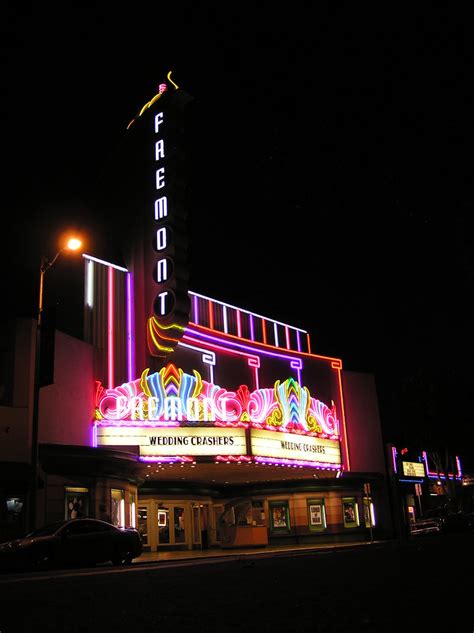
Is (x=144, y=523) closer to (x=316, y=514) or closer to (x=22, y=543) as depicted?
(x=316, y=514)

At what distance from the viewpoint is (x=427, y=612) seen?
590cm

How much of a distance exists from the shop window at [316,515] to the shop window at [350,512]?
3.76 feet

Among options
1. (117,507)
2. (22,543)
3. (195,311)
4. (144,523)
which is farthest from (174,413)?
(22,543)

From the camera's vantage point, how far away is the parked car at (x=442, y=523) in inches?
1265

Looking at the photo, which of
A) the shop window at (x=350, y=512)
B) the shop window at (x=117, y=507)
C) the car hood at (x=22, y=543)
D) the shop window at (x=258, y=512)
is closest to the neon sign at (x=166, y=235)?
the shop window at (x=117, y=507)

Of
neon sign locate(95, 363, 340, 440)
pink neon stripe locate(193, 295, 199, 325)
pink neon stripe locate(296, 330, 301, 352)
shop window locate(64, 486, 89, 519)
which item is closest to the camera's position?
shop window locate(64, 486, 89, 519)

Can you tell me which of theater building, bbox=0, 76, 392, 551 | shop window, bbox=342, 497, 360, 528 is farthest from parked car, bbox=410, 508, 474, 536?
shop window, bbox=342, 497, 360, 528

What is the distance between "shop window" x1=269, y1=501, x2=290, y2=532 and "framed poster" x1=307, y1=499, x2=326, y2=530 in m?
1.15

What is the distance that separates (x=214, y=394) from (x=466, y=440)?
1989cm

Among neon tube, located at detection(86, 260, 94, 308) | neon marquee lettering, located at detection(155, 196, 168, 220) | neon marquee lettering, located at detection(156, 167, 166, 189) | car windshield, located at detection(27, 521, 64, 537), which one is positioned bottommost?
car windshield, located at detection(27, 521, 64, 537)

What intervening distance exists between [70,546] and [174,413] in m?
9.67

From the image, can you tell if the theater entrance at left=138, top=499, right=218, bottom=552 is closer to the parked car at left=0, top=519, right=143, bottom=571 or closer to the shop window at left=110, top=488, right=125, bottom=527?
the shop window at left=110, top=488, right=125, bottom=527

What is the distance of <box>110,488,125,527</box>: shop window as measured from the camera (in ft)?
78.4

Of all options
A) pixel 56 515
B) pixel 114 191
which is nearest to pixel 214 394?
pixel 56 515
